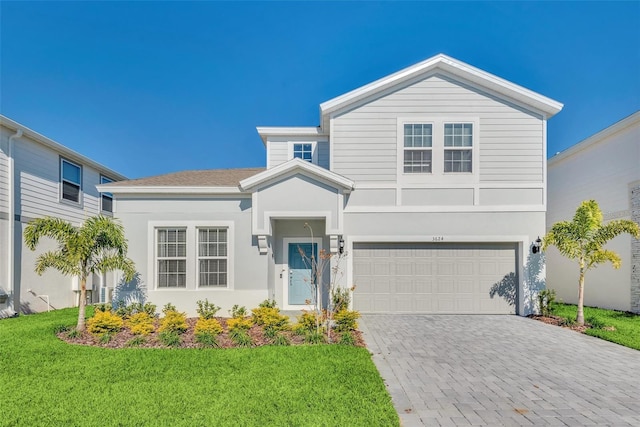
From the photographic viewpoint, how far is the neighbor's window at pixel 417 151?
9859 millimetres

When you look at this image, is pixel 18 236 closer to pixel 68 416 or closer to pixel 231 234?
pixel 231 234

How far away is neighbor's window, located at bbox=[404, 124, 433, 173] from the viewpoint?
986cm

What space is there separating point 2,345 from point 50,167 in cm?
725

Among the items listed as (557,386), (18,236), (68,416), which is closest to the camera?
(68,416)

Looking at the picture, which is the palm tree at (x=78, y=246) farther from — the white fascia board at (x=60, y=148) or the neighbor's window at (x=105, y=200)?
the neighbor's window at (x=105, y=200)

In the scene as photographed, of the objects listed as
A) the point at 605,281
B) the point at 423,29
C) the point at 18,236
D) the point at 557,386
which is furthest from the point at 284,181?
the point at 605,281

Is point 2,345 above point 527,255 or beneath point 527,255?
beneath

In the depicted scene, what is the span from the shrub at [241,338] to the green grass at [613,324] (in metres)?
7.80

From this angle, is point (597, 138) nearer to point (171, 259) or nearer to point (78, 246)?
point (171, 259)

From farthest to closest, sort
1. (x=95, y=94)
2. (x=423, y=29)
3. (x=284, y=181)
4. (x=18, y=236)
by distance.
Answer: (x=95, y=94)
(x=423, y=29)
(x=18, y=236)
(x=284, y=181)

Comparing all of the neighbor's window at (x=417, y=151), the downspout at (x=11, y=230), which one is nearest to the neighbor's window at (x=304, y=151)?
the neighbor's window at (x=417, y=151)

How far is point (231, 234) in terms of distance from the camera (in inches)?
368

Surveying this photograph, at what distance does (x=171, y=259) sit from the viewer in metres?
9.35

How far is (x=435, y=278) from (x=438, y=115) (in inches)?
194
